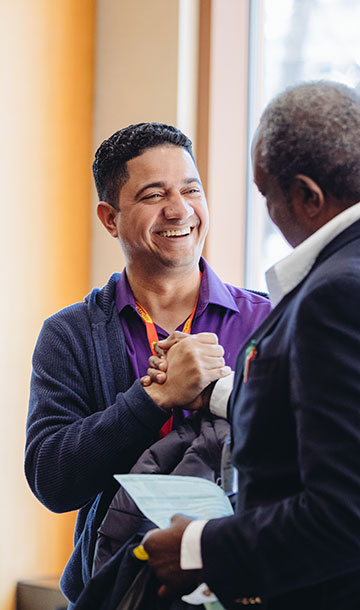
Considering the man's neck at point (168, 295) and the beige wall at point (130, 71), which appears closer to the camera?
the man's neck at point (168, 295)

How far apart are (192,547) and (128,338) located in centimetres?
81

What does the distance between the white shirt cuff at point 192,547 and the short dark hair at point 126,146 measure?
41.8 inches

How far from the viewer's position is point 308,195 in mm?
1161

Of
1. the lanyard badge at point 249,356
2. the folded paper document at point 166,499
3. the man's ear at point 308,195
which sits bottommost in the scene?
the folded paper document at point 166,499

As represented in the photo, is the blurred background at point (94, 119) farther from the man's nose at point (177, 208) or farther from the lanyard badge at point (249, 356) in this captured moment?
the lanyard badge at point (249, 356)

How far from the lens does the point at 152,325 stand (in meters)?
1.93

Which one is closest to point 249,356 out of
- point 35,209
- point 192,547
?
point 192,547

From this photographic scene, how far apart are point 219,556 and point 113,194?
115 centimetres

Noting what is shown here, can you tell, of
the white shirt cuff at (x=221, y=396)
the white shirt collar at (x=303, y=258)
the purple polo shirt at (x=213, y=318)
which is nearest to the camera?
the white shirt collar at (x=303, y=258)

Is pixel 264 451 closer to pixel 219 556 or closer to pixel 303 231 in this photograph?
pixel 219 556

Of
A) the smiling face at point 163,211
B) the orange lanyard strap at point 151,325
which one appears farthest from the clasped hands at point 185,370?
the smiling face at point 163,211

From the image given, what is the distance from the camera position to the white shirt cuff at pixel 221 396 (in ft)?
5.28

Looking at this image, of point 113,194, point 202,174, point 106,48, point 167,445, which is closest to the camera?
point 167,445

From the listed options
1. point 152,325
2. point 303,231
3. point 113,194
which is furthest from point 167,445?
point 113,194
